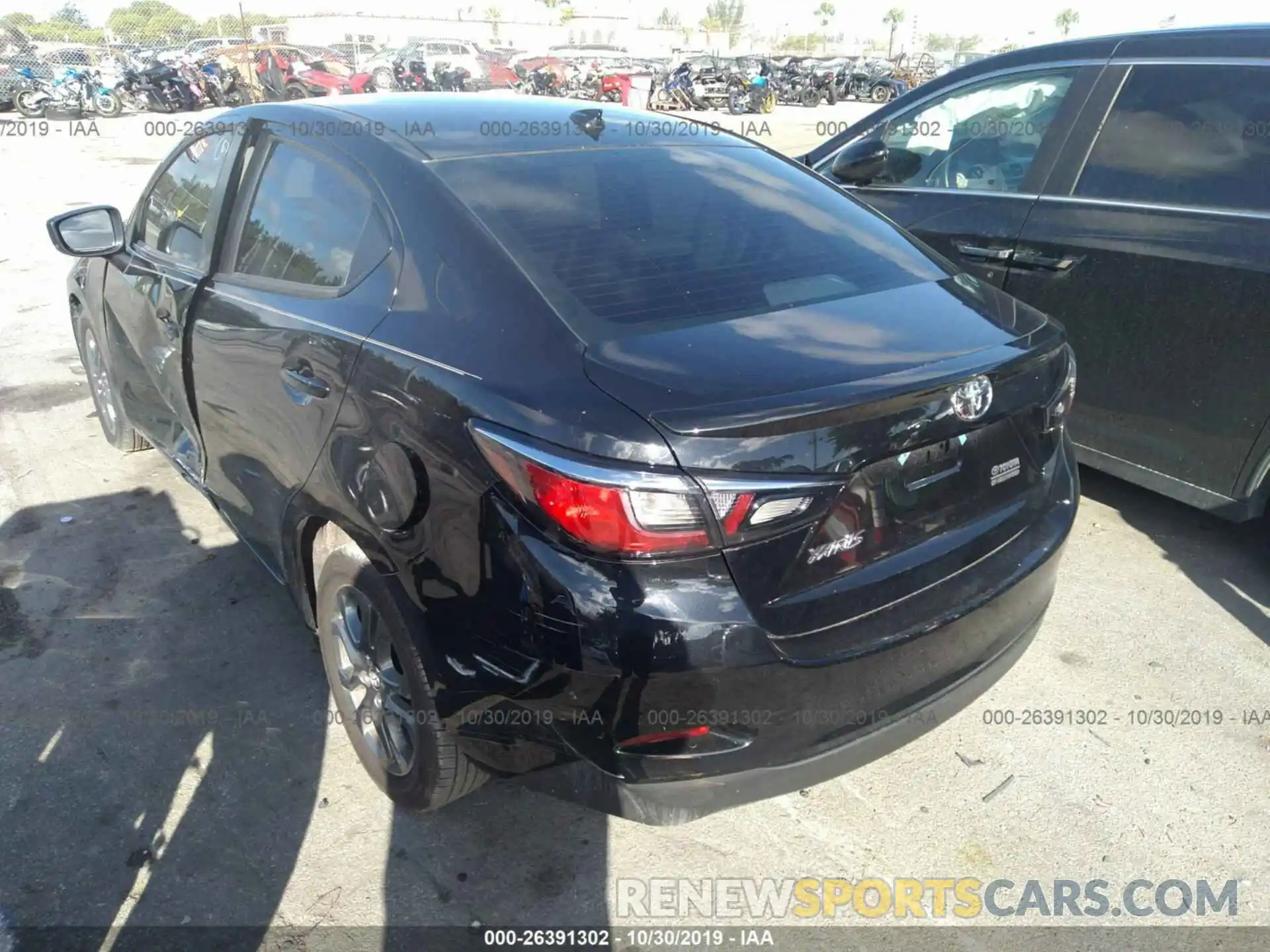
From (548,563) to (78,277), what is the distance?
3.66 meters

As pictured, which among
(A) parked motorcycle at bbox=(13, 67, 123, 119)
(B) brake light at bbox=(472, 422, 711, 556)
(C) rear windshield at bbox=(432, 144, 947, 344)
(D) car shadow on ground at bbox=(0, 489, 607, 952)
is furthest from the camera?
(A) parked motorcycle at bbox=(13, 67, 123, 119)

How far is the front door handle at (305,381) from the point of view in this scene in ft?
7.54

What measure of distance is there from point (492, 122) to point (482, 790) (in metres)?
1.88

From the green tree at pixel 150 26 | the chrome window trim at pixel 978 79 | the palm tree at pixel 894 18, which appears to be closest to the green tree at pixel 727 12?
the palm tree at pixel 894 18

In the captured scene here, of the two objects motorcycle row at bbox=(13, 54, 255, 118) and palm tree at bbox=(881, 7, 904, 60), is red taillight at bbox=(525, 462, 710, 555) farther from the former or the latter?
palm tree at bbox=(881, 7, 904, 60)

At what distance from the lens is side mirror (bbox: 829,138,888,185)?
414cm

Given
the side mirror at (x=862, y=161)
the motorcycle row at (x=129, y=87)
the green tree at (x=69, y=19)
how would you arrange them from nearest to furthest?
1. the side mirror at (x=862, y=161)
2. the motorcycle row at (x=129, y=87)
3. the green tree at (x=69, y=19)

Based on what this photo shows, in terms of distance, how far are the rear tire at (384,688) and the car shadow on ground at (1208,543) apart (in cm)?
274

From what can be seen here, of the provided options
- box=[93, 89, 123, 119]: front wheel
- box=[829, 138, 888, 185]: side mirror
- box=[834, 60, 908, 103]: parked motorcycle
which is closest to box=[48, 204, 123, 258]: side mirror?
box=[829, 138, 888, 185]: side mirror

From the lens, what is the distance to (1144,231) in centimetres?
334

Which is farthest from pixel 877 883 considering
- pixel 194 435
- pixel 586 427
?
pixel 194 435

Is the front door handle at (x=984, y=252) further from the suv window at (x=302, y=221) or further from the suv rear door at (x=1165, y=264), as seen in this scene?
the suv window at (x=302, y=221)

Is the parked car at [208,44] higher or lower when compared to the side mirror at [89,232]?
lower

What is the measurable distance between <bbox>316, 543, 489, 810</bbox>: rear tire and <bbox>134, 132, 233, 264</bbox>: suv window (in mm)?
1335
